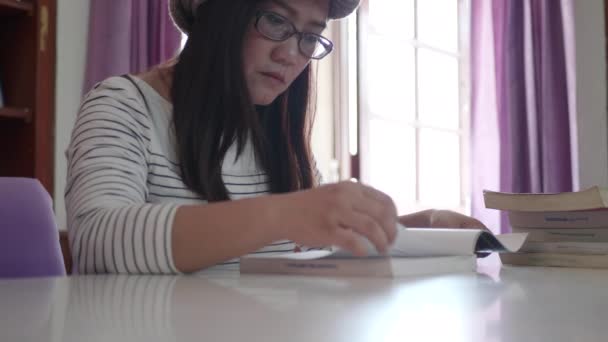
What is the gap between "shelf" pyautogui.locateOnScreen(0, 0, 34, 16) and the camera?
2.06 metres

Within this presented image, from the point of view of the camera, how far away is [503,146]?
300cm

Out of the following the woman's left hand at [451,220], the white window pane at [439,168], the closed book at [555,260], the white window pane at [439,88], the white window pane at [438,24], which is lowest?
the closed book at [555,260]

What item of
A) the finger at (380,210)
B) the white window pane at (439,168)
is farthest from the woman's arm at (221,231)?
the white window pane at (439,168)

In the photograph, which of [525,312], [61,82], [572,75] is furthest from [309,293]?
[572,75]

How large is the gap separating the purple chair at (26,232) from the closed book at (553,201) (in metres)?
0.68

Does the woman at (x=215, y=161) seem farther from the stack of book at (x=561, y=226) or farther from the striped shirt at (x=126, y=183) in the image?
the stack of book at (x=561, y=226)

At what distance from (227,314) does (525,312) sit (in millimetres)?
193

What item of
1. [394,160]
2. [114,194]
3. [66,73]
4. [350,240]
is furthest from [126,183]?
[394,160]

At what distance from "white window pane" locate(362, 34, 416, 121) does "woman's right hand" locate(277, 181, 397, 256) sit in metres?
2.78

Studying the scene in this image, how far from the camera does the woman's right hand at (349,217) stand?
0.62 m

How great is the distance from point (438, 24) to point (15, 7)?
2197mm

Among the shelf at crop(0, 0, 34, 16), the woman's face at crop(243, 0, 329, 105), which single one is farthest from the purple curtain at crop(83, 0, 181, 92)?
the woman's face at crop(243, 0, 329, 105)

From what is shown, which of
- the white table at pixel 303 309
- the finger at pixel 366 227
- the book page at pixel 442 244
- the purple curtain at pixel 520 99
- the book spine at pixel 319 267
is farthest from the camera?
the purple curtain at pixel 520 99

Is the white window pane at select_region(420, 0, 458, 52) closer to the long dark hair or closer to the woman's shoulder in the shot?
the long dark hair
